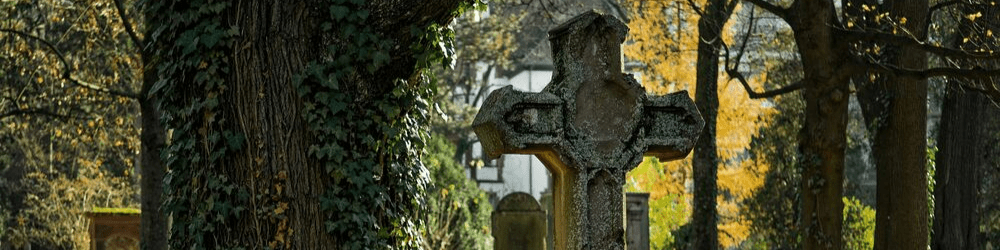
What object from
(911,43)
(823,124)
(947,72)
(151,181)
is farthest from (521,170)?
(947,72)

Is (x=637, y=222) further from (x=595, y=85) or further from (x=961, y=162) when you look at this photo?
(x=595, y=85)

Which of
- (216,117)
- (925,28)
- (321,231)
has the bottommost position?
(321,231)

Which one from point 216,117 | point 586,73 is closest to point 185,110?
point 216,117

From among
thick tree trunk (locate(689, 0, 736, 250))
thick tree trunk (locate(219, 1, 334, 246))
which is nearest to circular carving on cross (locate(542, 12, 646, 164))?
thick tree trunk (locate(219, 1, 334, 246))

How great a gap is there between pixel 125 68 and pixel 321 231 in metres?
12.7

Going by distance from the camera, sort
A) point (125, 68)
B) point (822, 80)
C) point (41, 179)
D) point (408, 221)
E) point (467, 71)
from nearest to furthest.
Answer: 1. point (408, 221)
2. point (822, 80)
3. point (125, 68)
4. point (41, 179)
5. point (467, 71)

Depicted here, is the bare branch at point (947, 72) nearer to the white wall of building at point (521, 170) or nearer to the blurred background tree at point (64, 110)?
the blurred background tree at point (64, 110)

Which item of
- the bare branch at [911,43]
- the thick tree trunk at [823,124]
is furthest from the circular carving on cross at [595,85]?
the thick tree trunk at [823,124]

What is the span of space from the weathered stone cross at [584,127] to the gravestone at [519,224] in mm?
9825

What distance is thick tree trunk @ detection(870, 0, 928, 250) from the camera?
14.9 meters

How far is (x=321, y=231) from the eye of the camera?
883 cm

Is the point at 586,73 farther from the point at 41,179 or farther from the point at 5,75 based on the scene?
the point at 41,179

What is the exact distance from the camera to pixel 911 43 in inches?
546

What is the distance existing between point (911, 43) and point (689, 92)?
14.1 metres
